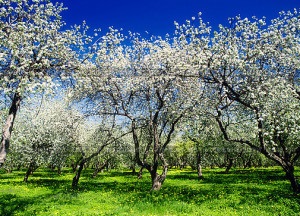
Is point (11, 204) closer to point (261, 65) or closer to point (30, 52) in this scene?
point (30, 52)

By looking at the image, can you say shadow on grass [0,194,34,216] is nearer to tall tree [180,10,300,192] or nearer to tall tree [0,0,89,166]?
tall tree [0,0,89,166]

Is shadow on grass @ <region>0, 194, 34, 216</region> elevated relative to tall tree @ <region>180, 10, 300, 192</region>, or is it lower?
lower

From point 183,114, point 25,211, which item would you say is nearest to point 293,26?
point 183,114

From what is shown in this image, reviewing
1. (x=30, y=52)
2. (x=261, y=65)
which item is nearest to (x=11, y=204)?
(x=30, y=52)

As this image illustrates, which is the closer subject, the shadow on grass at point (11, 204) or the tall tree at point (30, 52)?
the tall tree at point (30, 52)

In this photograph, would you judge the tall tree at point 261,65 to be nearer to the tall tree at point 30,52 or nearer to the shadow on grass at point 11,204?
the tall tree at point 30,52

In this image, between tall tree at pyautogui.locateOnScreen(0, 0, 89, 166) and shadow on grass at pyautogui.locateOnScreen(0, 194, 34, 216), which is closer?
tall tree at pyautogui.locateOnScreen(0, 0, 89, 166)

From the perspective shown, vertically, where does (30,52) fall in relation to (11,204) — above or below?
above

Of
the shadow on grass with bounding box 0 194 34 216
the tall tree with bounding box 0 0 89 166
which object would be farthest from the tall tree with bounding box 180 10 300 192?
the shadow on grass with bounding box 0 194 34 216

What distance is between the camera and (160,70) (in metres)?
24.1

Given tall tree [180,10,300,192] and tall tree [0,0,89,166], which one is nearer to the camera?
tall tree [0,0,89,166]

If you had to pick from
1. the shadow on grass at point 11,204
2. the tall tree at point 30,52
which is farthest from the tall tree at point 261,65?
the shadow on grass at point 11,204

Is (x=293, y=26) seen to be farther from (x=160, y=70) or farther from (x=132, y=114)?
(x=132, y=114)

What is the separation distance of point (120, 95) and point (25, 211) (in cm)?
1223
